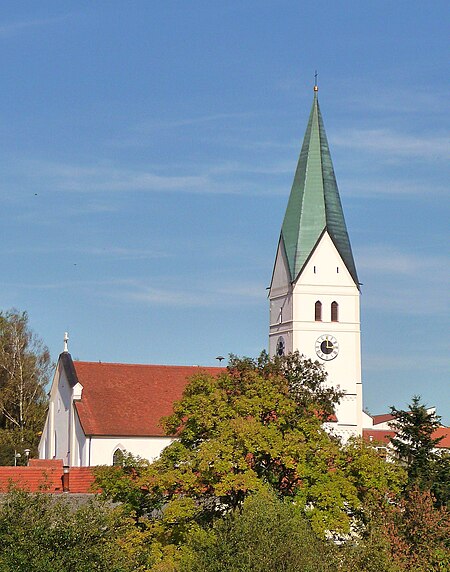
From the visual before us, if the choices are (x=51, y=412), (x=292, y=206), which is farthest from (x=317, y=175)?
(x=51, y=412)

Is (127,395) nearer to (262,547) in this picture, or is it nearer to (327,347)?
(327,347)

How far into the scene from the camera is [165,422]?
38156 millimetres

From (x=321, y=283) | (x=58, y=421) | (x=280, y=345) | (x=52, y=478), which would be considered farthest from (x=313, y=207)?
(x=52, y=478)

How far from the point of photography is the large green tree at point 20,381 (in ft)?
245

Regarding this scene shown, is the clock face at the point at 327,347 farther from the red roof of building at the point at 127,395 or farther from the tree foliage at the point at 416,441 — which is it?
the tree foliage at the point at 416,441

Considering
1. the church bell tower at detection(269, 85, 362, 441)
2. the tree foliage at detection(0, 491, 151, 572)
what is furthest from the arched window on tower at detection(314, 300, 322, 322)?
the tree foliage at detection(0, 491, 151, 572)

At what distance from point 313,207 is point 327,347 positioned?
874 centimetres

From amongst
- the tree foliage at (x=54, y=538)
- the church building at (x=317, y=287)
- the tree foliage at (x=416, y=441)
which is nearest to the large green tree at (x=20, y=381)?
the church building at (x=317, y=287)

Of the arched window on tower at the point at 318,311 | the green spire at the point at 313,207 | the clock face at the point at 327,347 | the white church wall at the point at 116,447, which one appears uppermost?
the green spire at the point at 313,207

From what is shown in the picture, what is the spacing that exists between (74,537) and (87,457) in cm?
3567

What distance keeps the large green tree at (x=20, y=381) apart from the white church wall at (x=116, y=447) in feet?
44.8

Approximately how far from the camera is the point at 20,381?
7488 cm

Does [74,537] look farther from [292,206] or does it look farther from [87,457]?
[292,206]

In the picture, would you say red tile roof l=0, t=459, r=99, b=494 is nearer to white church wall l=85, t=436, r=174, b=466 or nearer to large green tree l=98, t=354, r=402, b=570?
large green tree l=98, t=354, r=402, b=570
